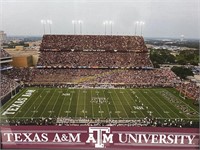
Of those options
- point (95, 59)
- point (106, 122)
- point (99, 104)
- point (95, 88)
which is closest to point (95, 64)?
point (95, 59)

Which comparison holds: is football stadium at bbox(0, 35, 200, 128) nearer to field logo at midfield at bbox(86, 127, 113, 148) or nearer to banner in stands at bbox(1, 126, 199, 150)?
banner in stands at bbox(1, 126, 199, 150)

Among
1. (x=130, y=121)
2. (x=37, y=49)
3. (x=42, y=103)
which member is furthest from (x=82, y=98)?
(x=37, y=49)

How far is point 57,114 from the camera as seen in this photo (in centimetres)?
764

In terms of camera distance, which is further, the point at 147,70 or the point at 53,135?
the point at 147,70

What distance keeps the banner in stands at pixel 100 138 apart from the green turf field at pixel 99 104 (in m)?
3.11

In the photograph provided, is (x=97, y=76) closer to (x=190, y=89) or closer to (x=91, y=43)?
(x=91, y=43)

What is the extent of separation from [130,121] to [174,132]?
3.17m

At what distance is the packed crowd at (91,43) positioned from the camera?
15.1 meters

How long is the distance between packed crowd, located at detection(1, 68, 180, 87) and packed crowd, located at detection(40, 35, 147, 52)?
209cm

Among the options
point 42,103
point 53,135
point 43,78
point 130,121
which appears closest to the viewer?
point 53,135

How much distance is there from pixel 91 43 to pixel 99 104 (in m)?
7.04

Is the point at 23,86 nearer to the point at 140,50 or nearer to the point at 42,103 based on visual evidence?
the point at 42,103

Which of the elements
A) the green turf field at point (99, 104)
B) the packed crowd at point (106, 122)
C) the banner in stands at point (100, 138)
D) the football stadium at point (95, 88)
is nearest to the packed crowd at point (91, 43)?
the football stadium at point (95, 88)

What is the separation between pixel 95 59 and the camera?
563 inches
